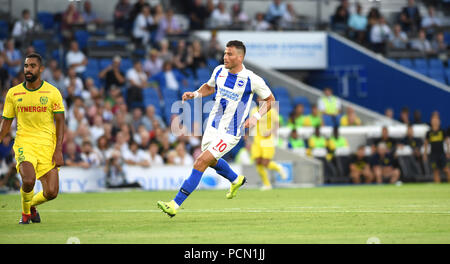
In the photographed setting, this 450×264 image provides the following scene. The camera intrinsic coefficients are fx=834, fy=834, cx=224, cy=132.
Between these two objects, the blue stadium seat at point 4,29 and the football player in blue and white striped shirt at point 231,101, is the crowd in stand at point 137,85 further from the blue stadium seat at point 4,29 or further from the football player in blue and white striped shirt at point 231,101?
Answer: the football player in blue and white striped shirt at point 231,101

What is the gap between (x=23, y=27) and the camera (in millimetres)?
26453

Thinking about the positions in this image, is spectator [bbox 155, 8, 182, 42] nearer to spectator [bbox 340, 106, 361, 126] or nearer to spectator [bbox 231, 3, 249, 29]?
spectator [bbox 231, 3, 249, 29]

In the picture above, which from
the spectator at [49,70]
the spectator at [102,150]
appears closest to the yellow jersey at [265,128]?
the spectator at [102,150]

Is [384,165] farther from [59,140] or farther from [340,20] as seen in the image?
[59,140]

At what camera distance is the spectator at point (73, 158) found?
2166 centimetres

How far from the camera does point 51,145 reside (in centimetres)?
1104

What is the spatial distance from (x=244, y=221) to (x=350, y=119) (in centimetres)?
1720

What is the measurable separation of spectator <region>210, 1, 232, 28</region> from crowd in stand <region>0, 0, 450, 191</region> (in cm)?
4

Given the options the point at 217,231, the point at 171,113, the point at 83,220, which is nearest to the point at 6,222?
the point at 83,220

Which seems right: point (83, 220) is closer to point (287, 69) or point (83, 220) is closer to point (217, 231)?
point (217, 231)

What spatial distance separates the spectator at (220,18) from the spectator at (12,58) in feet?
26.2

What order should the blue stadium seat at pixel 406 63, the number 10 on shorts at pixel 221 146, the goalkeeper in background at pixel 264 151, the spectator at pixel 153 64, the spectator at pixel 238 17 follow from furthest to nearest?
1. the blue stadium seat at pixel 406 63
2. the spectator at pixel 238 17
3. the spectator at pixel 153 64
4. the goalkeeper in background at pixel 264 151
5. the number 10 on shorts at pixel 221 146

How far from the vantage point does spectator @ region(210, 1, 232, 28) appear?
30500mm

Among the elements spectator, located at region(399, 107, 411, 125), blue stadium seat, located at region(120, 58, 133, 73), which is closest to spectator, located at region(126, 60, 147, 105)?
blue stadium seat, located at region(120, 58, 133, 73)
